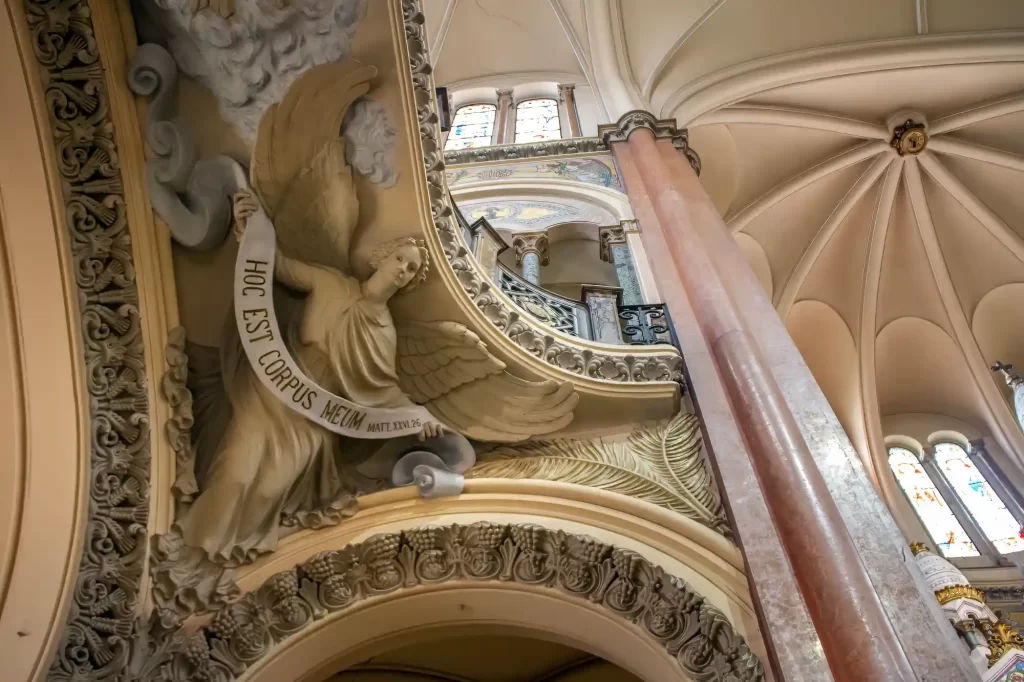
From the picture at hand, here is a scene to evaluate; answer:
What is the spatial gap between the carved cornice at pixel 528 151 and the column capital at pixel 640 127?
0.13m

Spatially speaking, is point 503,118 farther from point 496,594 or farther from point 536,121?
point 496,594

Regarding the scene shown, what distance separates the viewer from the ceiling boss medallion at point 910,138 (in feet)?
33.4

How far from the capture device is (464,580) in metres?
3.36

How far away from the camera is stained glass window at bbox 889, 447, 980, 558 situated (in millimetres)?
9289

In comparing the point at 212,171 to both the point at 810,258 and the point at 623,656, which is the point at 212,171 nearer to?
Answer: the point at 623,656

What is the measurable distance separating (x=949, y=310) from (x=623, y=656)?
33.7 feet

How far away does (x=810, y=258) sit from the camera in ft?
35.9

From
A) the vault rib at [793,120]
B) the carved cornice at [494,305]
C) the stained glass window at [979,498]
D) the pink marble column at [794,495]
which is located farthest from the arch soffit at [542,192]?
the stained glass window at [979,498]

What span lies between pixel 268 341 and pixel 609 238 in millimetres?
3821

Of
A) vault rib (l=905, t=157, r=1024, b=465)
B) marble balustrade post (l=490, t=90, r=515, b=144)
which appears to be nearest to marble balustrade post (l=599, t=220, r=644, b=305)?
marble balustrade post (l=490, t=90, r=515, b=144)

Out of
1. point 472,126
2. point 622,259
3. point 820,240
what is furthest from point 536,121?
point 622,259

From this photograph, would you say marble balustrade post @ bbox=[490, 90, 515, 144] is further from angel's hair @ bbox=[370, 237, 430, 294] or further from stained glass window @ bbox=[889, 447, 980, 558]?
stained glass window @ bbox=[889, 447, 980, 558]

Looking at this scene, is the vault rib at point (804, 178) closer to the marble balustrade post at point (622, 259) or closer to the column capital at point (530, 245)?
the marble balustrade post at point (622, 259)

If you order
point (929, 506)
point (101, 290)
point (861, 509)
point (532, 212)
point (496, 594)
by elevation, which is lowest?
point (496, 594)
